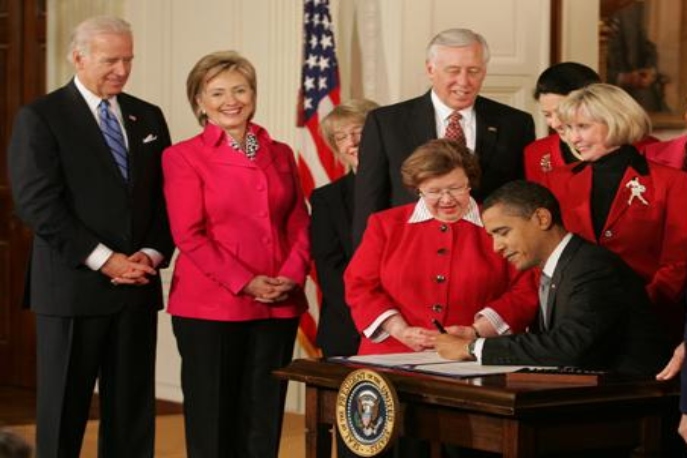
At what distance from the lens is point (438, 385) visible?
429 cm

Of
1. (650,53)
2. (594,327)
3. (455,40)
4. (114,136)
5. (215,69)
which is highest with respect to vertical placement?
(650,53)

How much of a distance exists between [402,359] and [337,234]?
147 cm

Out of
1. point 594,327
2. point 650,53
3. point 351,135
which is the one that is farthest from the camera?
point 650,53

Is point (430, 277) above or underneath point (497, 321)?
above

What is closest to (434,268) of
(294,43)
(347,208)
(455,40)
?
(455,40)

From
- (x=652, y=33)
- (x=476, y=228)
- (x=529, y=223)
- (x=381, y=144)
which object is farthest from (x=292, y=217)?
(x=652, y=33)

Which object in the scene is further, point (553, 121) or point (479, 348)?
point (553, 121)

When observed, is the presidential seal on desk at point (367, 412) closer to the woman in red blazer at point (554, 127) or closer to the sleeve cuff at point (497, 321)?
the sleeve cuff at point (497, 321)

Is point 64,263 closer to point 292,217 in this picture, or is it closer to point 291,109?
point 292,217

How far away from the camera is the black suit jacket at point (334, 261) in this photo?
612 cm

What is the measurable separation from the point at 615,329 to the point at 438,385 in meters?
0.66

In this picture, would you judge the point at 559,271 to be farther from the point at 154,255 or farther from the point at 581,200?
the point at 154,255

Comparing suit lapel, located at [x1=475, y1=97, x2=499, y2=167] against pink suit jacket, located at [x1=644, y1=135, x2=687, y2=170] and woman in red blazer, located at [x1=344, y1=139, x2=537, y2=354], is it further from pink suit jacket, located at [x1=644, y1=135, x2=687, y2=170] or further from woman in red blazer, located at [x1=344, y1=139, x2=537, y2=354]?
pink suit jacket, located at [x1=644, y1=135, x2=687, y2=170]

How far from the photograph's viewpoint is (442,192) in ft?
17.1
